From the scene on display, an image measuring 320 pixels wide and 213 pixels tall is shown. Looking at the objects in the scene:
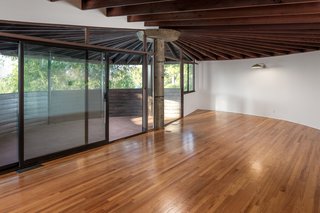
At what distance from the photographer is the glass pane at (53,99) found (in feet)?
13.0

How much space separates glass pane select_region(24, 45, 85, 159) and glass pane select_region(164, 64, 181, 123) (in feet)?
14.5

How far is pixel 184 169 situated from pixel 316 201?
172 centimetres

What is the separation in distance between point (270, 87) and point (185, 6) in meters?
6.31

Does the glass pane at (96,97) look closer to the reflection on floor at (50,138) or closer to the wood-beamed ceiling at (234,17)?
the reflection on floor at (50,138)

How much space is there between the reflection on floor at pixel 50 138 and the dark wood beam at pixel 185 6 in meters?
2.26

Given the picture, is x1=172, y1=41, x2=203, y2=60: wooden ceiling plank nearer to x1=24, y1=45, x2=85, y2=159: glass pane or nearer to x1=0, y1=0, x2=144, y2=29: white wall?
x1=0, y1=0, x2=144, y2=29: white wall

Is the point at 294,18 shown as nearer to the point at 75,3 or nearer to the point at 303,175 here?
the point at 303,175

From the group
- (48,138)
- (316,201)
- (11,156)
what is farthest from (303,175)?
(11,156)

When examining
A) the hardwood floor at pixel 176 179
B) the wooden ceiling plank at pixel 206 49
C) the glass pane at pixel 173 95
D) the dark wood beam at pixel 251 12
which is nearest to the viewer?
the hardwood floor at pixel 176 179

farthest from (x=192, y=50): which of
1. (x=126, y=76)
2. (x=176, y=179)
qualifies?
(x=176, y=179)

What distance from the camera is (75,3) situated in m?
4.52

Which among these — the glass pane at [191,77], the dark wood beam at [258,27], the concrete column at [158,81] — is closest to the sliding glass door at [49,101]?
the concrete column at [158,81]

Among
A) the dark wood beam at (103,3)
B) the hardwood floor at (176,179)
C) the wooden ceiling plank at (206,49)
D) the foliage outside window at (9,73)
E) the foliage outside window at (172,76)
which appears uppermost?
the wooden ceiling plank at (206,49)

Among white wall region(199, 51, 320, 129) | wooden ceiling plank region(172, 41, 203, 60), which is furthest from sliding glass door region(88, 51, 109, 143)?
white wall region(199, 51, 320, 129)
